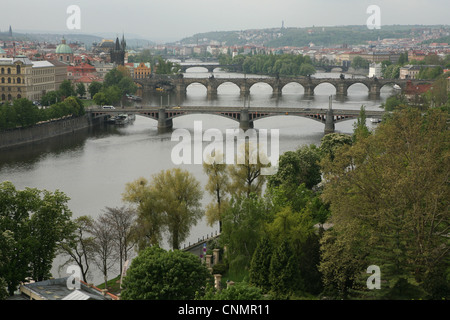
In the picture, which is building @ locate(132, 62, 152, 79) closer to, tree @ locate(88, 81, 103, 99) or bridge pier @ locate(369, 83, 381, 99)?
tree @ locate(88, 81, 103, 99)

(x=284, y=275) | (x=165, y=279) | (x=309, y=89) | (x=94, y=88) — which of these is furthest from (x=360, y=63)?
(x=165, y=279)

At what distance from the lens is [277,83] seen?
58.6 meters

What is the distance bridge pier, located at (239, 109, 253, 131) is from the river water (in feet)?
2.85

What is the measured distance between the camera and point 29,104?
104 feet

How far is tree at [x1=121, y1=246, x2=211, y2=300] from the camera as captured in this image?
34.3 feet

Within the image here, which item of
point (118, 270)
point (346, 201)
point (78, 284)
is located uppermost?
point (346, 201)

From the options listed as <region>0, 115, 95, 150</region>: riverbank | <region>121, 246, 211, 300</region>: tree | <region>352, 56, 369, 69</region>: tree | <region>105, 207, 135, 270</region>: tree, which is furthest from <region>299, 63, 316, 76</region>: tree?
<region>121, 246, 211, 300</region>: tree

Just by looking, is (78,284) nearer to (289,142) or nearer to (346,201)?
(346,201)

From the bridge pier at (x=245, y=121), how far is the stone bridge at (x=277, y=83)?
21050 millimetres

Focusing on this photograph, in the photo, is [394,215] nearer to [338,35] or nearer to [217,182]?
[217,182]

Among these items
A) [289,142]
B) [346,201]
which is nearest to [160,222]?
[346,201]

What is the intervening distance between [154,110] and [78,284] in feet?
87.1

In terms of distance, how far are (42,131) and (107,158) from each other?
602 cm
